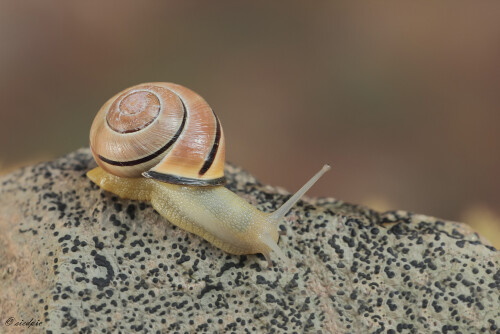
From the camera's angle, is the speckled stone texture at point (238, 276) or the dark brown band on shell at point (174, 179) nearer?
the speckled stone texture at point (238, 276)

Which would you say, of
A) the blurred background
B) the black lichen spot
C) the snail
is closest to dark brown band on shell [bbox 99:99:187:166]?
the snail

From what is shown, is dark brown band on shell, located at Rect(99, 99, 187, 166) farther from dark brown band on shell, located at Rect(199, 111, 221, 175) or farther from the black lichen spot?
the black lichen spot

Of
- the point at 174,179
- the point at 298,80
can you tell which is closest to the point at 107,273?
the point at 174,179

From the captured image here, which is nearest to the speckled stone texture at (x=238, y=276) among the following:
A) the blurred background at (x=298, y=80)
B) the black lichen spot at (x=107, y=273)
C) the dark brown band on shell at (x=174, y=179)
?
Result: the black lichen spot at (x=107, y=273)

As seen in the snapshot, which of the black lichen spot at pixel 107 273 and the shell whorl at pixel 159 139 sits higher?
the shell whorl at pixel 159 139

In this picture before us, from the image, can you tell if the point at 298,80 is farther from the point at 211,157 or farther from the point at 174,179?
the point at 174,179

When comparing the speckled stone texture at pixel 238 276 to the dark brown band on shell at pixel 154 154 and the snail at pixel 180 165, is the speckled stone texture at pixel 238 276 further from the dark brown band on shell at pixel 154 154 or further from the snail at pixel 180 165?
the dark brown band on shell at pixel 154 154

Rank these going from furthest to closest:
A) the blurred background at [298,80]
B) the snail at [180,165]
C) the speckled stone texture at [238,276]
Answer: the blurred background at [298,80]
the snail at [180,165]
the speckled stone texture at [238,276]
